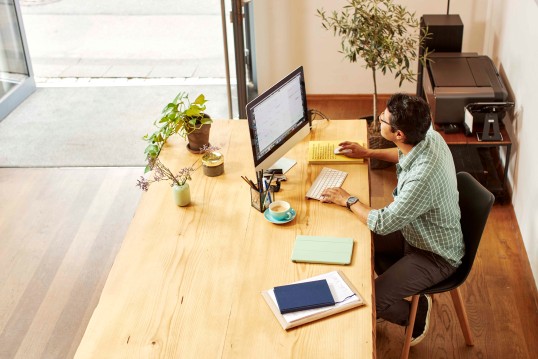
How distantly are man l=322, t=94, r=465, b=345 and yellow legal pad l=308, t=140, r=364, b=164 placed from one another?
326 millimetres

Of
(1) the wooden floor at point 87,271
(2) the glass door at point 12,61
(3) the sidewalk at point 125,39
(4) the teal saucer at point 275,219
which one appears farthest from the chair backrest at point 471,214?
(2) the glass door at point 12,61

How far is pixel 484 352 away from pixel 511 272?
661 millimetres

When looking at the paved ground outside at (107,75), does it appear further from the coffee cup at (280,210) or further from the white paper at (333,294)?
the white paper at (333,294)

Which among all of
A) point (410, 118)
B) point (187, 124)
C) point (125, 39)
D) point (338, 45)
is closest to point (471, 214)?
point (410, 118)

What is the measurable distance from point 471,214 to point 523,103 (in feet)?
4.61

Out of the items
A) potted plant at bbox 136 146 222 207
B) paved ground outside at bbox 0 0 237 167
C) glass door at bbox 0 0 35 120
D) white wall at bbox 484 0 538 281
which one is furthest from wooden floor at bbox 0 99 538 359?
glass door at bbox 0 0 35 120

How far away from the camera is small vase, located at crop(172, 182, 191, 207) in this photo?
312 cm

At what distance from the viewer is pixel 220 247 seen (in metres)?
2.89

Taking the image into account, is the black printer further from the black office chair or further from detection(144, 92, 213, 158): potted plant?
detection(144, 92, 213, 158): potted plant

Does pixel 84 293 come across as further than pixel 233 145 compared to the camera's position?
Yes

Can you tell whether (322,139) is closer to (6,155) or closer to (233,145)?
(233,145)

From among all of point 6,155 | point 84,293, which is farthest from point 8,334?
point 6,155

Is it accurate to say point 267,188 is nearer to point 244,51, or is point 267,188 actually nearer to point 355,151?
point 355,151

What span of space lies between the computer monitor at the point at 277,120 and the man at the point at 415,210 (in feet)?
1.03
